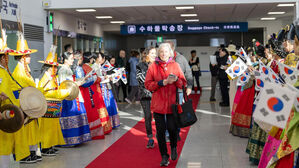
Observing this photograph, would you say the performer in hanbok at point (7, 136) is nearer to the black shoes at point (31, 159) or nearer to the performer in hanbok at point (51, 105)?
the black shoes at point (31, 159)

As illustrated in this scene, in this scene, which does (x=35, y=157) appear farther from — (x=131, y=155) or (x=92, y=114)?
(x=92, y=114)

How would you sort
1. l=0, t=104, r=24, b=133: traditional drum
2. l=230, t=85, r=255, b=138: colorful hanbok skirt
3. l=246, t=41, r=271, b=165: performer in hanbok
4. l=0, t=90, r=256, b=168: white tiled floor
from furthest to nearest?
l=230, t=85, r=255, b=138: colorful hanbok skirt → l=0, t=90, r=256, b=168: white tiled floor → l=246, t=41, r=271, b=165: performer in hanbok → l=0, t=104, r=24, b=133: traditional drum

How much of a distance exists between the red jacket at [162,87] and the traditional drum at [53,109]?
4.57ft

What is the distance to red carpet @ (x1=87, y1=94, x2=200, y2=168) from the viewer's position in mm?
5580

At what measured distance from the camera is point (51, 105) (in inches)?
233

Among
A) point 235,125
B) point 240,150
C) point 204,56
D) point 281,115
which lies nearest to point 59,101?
point 240,150

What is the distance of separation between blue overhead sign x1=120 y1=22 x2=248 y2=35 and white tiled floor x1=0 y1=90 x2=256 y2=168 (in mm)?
7636

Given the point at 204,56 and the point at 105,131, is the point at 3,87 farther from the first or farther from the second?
the point at 204,56

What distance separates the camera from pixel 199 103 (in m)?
13.0

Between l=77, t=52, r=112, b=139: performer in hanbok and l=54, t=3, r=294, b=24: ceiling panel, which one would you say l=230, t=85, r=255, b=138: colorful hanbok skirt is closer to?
l=77, t=52, r=112, b=139: performer in hanbok

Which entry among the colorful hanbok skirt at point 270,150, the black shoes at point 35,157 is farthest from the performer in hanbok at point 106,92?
the colorful hanbok skirt at point 270,150

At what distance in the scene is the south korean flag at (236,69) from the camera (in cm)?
633

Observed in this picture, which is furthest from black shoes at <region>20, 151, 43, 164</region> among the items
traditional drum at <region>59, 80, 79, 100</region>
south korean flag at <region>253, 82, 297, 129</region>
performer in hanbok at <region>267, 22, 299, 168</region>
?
south korean flag at <region>253, 82, 297, 129</region>

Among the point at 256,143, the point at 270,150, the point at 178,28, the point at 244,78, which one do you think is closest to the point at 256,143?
the point at 256,143
